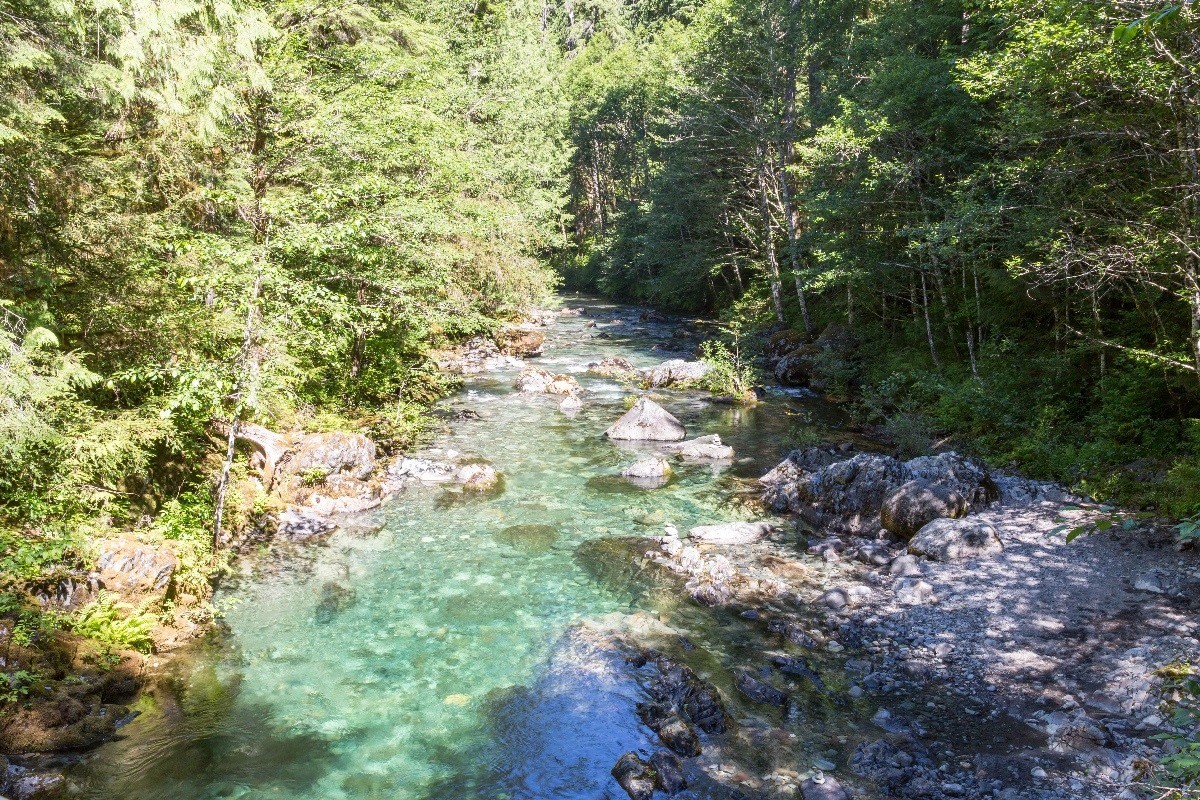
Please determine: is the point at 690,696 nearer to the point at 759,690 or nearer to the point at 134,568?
the point at 759,690

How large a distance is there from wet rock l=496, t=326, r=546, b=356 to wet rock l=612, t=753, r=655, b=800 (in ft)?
73.0

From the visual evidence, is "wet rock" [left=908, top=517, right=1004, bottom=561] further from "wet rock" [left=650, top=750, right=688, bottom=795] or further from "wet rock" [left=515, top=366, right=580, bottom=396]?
"wet rock" [left=515, top=366, right=580, bottom=396]

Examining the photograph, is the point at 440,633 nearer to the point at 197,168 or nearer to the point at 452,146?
the point at 197,168

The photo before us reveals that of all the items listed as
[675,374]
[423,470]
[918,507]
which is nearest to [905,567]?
[918,507]

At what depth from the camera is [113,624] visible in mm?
7590

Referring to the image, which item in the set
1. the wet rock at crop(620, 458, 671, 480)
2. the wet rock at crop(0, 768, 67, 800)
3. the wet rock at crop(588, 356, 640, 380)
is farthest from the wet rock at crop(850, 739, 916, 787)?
the wet rock at crop(588, 356, 640, 380)

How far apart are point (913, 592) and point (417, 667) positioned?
6632 millimetres

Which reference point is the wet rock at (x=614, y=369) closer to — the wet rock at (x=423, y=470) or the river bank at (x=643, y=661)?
the wet rock at (x=423, y=470)

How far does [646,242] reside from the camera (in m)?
36.2

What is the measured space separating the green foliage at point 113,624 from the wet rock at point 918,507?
10726 millimetres

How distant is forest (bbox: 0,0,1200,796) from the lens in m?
7.69

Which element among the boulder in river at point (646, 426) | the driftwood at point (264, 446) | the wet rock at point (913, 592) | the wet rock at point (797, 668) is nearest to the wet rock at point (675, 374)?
the boulder in river at point (646, 426)

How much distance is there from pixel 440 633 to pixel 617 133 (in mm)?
51121

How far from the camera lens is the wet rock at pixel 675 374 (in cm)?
2289
